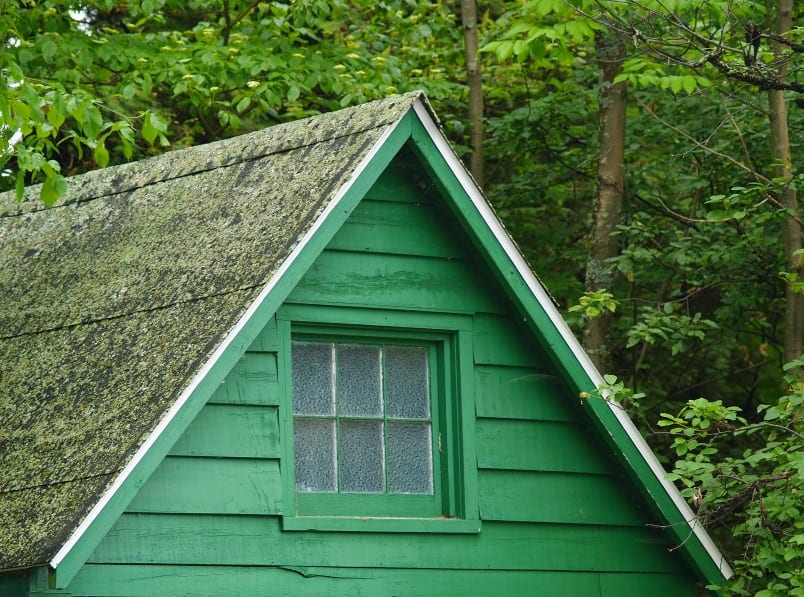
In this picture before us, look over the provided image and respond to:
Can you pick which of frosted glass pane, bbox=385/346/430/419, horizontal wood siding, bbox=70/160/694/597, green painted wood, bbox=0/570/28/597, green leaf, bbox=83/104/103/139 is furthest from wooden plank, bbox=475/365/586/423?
green painted wood, bbox=0/570/28/597

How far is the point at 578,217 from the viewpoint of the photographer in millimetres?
14383

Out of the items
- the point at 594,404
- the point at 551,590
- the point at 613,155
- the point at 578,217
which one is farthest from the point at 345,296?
the point at 578,217

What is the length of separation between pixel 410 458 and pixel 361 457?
292 millimetres

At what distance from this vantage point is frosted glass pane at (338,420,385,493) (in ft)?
24.1

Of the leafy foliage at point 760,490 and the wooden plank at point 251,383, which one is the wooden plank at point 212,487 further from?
A: the leafy foliage at point 760,490

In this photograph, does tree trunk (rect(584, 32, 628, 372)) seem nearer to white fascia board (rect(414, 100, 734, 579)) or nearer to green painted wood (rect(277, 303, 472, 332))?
white fascia board (rect(414, 100, 734, 579))

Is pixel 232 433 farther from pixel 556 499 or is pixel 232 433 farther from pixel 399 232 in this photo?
pixel 556 499

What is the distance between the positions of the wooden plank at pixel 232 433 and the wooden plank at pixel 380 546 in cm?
31

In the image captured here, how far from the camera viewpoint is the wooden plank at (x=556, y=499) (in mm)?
7605

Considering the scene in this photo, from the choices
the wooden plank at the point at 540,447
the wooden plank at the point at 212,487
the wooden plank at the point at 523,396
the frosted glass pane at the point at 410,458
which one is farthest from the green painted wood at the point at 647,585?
the wooden plank at the point at 212,487

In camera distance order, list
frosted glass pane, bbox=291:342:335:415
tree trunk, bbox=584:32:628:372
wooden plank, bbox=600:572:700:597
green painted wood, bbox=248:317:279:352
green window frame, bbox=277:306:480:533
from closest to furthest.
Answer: green painted wood, bbox=248:317:279:352
green window frame, bbox=277:306:480:533
frosted glass pane, bbox=291:342:335:415
wooden plank, bbox=600:572:700:597
tree trunk, bbox=584:32:628:372

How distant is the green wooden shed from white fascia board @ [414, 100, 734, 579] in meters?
0.01

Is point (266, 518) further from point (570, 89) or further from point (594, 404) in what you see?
point (570, 89)

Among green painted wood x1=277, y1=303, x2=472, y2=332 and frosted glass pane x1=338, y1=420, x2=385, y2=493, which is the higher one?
green painted wood x1=277, y1=303, x2=472, y2=332
